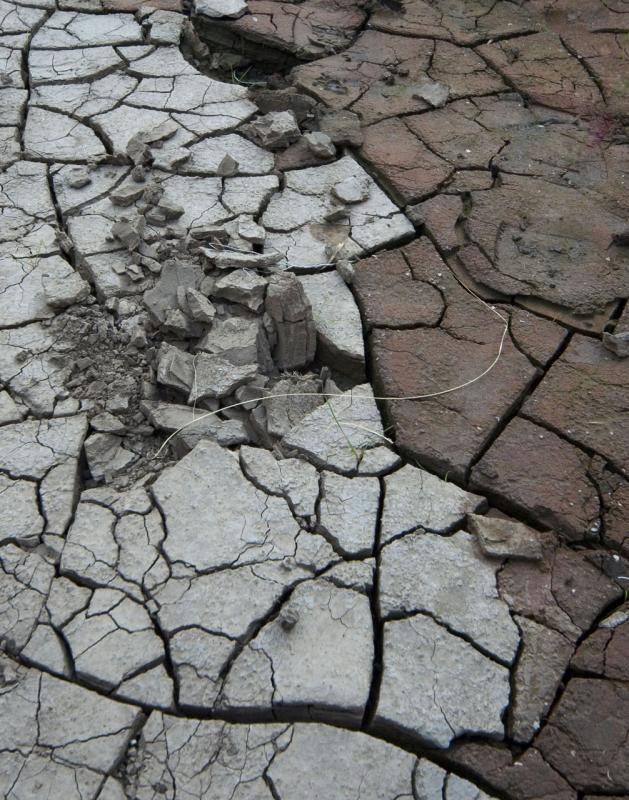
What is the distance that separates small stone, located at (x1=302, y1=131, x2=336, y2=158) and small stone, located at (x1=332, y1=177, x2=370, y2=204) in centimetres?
19

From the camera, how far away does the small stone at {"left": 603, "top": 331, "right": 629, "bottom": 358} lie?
8.93ft

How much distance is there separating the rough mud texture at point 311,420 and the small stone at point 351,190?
15mm

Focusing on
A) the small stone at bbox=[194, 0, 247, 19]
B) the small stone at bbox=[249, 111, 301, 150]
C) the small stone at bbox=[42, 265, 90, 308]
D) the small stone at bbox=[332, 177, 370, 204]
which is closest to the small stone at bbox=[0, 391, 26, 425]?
the small stone at bbox=[42, 265, 90, 308]

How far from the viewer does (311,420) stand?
2484 millimetres

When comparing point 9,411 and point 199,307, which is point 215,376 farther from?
point 9,411

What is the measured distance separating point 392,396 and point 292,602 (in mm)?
818

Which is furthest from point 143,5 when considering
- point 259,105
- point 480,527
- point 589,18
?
point 480,527

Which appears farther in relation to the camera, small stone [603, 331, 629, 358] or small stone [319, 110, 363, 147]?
small stone [319, 110, 363, 147]

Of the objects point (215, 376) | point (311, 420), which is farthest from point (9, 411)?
point (311, 420)

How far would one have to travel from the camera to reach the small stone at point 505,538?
219 cm

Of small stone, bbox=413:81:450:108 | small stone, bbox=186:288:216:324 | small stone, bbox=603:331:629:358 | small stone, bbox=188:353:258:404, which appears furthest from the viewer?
small stone, bbox=413:81:450:108

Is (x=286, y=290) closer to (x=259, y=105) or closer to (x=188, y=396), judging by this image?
(x=188, y=396)

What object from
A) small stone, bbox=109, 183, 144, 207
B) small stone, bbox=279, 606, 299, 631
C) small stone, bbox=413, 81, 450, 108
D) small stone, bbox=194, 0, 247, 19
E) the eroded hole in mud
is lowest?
small stone, bbox=279, 606, 299, 631

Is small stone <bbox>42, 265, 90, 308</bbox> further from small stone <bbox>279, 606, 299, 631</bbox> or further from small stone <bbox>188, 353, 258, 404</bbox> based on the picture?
small stone <bbox>279, 606, 299, 631</bbox>
